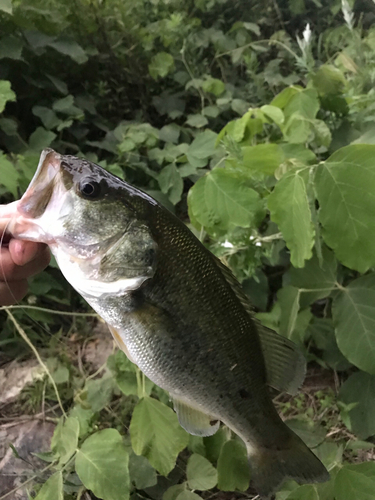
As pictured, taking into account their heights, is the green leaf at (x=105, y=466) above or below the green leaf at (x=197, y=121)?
below

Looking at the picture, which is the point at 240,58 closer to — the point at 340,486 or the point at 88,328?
the point at 88,328

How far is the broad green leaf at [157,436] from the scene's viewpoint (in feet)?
2.39

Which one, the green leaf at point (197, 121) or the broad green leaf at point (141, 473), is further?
the green leaf at point (197, 121)

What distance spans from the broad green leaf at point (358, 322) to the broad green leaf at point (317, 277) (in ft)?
0.15

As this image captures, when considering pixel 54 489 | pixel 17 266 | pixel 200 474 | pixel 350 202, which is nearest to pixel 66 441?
pixel 54 489

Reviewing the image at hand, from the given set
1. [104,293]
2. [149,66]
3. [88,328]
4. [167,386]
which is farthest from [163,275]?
[149,66]

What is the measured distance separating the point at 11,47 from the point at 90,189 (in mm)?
1185

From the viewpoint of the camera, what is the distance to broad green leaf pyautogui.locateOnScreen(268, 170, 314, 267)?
25.8 inches

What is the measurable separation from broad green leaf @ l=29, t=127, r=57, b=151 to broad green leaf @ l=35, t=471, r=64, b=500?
1108mm

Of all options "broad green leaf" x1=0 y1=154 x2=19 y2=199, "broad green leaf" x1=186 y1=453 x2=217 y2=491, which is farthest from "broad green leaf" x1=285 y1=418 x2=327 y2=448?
"broad green leaf" x1=0 y1=154 x2=19 y2=199

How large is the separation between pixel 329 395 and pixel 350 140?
30.3 inches

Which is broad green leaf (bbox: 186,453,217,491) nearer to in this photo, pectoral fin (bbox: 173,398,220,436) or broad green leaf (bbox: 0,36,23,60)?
pectoral fin (bbox: 173,398,220,436)

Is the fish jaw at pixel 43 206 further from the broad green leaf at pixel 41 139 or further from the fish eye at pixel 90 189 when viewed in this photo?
the broad green leaf at pixel 41 139

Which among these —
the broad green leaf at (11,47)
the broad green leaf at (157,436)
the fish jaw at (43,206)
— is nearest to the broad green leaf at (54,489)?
the broad green leaf at (157,436)
